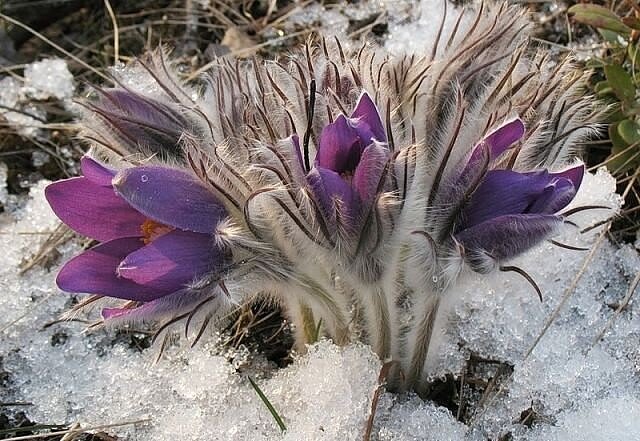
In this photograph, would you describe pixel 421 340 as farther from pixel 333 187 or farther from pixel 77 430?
pixel 77 430

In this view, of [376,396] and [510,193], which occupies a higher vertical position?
[510,193]

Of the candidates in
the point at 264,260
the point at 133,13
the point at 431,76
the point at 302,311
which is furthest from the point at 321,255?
the point at 133,13

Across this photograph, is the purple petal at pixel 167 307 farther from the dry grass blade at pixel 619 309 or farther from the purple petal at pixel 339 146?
the dry grass blade at pixel 619 309

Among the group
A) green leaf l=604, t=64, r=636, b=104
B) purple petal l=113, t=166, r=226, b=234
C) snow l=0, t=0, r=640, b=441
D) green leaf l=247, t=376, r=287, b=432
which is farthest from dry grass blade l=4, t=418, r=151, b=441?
green leaf l=604, t=64, r=636, b=104

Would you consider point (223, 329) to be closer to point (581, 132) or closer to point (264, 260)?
point (264, 260)

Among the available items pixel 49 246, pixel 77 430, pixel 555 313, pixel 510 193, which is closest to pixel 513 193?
pixel 510 193
